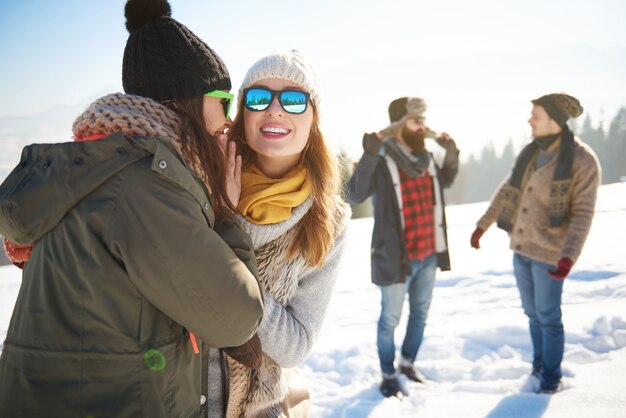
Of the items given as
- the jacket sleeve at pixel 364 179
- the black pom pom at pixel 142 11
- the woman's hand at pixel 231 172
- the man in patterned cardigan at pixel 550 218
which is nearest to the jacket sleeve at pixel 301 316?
the woman's hand at pixel 231 172

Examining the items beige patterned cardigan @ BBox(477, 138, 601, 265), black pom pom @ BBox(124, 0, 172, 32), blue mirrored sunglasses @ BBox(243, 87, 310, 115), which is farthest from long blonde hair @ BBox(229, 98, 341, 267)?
beige patterned cardigan @ BBox(477, 138, 601, 265)

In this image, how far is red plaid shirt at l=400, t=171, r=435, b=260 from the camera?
3.63 meters

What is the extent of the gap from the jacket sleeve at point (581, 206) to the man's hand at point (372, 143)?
65.3 inches

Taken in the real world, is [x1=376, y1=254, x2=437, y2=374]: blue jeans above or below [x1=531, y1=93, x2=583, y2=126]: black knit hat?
below

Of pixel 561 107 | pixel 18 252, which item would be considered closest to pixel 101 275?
pixel 18 252

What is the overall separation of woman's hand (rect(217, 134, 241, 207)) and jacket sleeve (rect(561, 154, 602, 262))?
284 centimetres

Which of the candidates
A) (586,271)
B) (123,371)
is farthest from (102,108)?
(586,271)

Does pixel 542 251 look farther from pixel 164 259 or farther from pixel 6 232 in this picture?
pixel 6 232

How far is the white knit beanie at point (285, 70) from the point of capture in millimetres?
1734

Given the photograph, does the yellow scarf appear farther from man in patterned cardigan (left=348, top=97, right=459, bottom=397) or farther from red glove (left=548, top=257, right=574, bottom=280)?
red glove (left=548, top=257, right=574, bottom=280)

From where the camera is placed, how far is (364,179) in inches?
140

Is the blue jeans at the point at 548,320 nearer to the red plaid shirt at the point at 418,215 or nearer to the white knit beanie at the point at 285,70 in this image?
the red plaid shirt at the point at 418,215


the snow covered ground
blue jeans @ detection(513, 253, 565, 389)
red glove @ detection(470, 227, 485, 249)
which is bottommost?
the snow covered ground

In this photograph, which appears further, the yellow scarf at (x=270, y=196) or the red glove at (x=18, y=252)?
the yellow scarf at (x=270, y=196)
